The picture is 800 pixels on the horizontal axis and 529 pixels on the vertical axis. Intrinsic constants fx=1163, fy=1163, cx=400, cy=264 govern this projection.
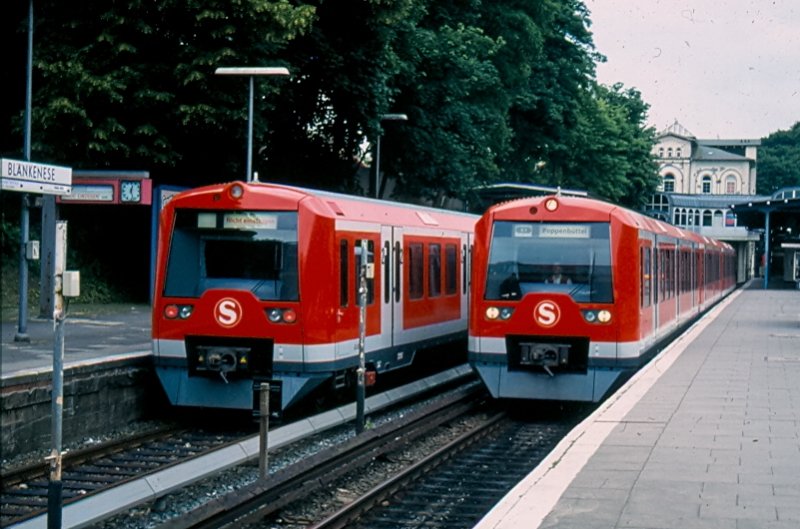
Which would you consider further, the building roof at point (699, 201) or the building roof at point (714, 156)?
the building roof at point (714, 156)

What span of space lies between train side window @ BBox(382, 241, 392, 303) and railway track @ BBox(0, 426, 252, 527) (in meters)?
3.17

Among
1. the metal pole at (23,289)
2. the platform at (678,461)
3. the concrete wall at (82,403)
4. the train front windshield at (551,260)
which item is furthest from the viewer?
the metal pole at (23,289)

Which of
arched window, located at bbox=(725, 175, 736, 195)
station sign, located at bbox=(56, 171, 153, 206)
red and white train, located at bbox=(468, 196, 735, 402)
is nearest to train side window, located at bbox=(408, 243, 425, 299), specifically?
red and white train, located at bbox=(468, 196, 735, 402)

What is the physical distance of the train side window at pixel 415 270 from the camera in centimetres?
1778

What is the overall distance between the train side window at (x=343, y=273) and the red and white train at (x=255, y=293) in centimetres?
1

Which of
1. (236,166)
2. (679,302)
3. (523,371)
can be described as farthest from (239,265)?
(236,166)

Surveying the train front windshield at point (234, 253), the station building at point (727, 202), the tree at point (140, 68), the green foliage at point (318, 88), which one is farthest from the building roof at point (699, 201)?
the train front windshield at point (234, 253)

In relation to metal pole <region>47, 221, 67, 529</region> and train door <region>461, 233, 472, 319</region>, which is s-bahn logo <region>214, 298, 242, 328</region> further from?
train door <region>461, 233, 472, 319</region>

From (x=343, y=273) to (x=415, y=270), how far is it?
3448mm

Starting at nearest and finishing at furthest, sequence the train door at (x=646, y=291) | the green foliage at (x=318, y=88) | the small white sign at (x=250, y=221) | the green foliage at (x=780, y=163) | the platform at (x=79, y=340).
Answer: the small white sign at (x=250, y=221)
the platform at (x=79, y=340)
the train door at (x=646, y=291)
the green foliage at (x=318, y=88)
the green foliage at (x=780, y=163)

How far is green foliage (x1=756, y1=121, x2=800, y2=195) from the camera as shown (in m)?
135

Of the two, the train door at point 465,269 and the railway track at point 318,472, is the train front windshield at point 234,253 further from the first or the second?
the train door at point 465,269

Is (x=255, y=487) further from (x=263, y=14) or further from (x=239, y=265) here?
(x=263, y=14)

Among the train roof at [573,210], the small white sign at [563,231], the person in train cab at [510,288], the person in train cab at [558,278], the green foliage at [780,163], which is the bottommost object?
the person in train cab at [510,288]
